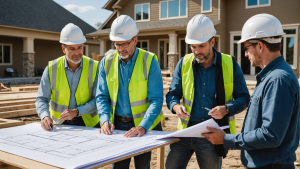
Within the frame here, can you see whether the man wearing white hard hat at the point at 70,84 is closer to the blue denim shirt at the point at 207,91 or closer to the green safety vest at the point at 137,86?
the green safety vest at the point at 137,86

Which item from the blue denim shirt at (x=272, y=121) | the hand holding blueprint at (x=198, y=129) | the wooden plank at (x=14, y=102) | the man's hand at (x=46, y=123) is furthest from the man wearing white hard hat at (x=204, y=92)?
the wooden plank at (x=14, y=102)

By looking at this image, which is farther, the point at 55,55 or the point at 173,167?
the point at 55,55

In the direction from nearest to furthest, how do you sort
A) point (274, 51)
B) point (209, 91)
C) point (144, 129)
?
point (274, 51), point (144, 129), point (209, 91)

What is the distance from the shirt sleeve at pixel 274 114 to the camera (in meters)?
1.97

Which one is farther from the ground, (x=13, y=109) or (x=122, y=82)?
(x=122, y=82)

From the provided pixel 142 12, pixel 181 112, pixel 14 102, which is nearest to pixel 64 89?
pixel 181 112

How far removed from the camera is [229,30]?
62.6 ft

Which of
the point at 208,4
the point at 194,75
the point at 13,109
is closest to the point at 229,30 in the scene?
the point at 208,4

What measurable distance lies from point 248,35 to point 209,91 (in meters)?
0.95

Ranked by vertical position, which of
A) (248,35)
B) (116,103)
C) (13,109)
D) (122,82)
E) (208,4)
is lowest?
(13,109)

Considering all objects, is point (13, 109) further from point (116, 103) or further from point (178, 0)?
point (178, 0)

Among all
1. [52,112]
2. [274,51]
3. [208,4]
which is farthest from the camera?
[208,4]

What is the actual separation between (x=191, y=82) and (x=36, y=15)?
21934 millimetres

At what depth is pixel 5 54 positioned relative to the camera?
69.7ft
